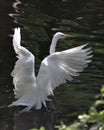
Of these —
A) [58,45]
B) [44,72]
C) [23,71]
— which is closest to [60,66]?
[44,72]

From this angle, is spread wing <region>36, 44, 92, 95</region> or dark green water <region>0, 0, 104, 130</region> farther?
dark green water <region>0, 0, 104, 130</region>

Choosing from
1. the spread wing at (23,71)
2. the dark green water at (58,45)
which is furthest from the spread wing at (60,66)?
the dark green water at (58,45)

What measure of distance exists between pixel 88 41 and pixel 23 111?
503 centimetres

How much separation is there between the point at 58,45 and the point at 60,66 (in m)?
4.50

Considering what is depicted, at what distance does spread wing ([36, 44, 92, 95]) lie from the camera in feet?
28.3

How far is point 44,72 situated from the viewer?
8781 millimetres

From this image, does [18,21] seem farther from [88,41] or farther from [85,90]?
[85,90]

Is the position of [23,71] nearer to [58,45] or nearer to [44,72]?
[44,72]

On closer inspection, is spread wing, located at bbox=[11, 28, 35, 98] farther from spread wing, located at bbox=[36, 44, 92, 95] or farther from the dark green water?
the dark green water

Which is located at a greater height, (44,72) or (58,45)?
(44,72)

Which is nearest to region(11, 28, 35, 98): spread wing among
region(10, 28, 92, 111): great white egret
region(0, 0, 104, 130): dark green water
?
region(10, 28, 92, 111): great white egret

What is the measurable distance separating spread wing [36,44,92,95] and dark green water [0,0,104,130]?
66 centimetres

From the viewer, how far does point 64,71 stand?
877cm

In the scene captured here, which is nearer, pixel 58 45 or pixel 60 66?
pixel 60 66
